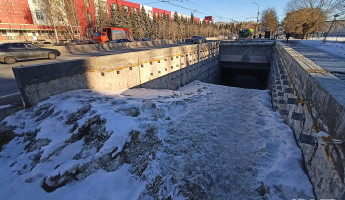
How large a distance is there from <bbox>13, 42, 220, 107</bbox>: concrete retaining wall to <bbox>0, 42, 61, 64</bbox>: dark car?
25.1 ft

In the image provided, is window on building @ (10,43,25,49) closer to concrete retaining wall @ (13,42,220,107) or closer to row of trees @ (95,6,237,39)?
concrete retaining wall @ (13,42,220,107)

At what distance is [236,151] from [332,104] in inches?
94.5

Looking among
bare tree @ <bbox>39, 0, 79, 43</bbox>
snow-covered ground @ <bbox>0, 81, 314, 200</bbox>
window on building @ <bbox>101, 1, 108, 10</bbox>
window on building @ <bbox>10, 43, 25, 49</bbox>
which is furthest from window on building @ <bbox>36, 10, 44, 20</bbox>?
snow-covered ground @ <bbox>0, 81, 314, 200</bbox>

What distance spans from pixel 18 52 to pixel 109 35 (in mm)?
20873

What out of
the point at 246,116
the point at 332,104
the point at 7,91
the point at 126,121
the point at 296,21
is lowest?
the point at 246,116

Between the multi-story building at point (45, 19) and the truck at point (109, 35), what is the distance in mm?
8301

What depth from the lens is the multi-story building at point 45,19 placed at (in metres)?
33.2

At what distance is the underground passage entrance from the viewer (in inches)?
831

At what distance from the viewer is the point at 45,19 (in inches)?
1524

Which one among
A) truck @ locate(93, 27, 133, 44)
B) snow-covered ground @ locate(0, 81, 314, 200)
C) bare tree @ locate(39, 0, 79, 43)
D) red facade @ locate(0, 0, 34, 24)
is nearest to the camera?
snow-covered ground @ locate(0, 81, 314, 200)

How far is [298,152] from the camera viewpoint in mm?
3297

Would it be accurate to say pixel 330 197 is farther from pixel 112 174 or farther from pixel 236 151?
pixel 112 174

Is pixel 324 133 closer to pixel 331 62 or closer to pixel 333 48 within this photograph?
pixel 331 62

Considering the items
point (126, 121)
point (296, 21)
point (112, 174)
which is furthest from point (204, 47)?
point (296, 21)
